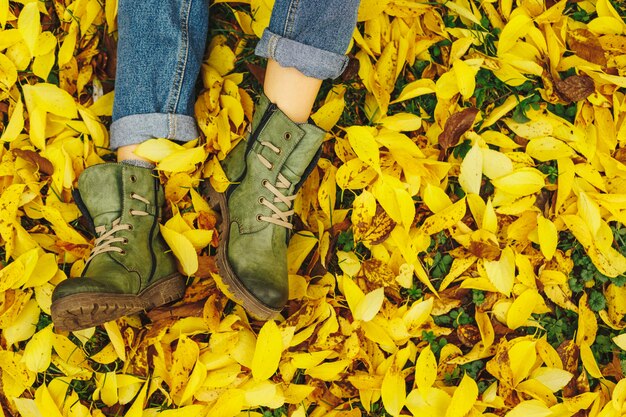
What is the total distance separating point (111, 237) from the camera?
1.26 metres

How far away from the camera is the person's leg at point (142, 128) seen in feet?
4.12

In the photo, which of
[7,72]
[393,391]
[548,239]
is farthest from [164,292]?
[548,239]

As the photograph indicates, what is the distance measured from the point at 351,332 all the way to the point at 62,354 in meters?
0.65

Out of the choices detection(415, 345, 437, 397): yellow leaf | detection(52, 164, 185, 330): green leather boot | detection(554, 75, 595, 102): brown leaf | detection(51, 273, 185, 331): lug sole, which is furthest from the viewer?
detection(554, 75, 595, 102): brown leaf

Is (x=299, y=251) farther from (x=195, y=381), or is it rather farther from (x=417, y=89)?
(x=417, y=89)

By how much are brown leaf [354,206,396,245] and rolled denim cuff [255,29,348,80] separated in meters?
0.36

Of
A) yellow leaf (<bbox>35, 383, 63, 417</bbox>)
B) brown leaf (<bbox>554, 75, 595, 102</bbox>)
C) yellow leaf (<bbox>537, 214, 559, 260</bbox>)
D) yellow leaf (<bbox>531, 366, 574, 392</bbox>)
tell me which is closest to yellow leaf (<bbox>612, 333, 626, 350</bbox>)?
yellow leaf (<bbox>531, 366, 574, 392</bbox>)

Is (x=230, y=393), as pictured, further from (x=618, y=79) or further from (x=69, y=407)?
(x=618, y=79)

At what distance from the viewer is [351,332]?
133 cm

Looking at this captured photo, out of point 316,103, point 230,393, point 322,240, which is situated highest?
point 316,103

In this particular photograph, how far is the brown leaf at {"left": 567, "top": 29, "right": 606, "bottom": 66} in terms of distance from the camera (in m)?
1.42

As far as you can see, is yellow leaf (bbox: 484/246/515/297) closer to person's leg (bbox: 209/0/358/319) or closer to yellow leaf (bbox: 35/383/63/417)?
person's leg (bbox: 209/0/358/319)

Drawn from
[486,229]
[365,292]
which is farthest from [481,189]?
[365,292]

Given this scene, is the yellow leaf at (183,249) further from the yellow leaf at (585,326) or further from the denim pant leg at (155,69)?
the yellow leaf at (585,326)
